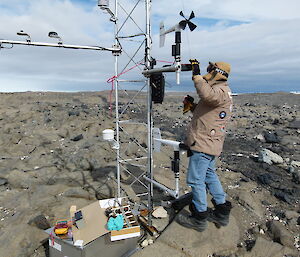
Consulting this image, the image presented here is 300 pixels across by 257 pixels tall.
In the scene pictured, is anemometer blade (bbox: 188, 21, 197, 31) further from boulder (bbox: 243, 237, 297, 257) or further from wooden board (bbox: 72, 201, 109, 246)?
boulder (bbox: 243, 237, 297, 257)

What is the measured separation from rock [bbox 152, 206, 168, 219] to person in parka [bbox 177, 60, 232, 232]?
82 centimetres

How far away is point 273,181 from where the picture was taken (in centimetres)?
620

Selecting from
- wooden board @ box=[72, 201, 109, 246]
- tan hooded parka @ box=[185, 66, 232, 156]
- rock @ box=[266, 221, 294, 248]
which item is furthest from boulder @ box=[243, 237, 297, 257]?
wooden board @ box=[72, 201, 109, 246]

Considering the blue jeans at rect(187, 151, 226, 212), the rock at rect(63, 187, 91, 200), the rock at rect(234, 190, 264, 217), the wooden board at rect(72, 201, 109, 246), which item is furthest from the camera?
the rock at rect(63, 187, 91, 200)

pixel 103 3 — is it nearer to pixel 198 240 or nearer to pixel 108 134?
pixel 108 134

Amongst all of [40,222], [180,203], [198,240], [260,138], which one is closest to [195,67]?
[180,203]

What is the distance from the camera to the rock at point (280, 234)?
393cm

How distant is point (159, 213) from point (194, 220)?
34.6 inches

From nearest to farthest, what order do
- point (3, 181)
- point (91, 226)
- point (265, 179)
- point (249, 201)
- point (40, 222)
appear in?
point (91, 226)
point (40, 222)
point (249, 201)
point (265, 179)
point (3, 181)

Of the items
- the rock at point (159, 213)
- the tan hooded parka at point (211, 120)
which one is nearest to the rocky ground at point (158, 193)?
the rock at point (159, 213)

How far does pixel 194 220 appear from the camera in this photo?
4020mm

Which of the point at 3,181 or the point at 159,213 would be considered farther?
the point at 3,181

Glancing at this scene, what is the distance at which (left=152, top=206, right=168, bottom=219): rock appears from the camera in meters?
4.67

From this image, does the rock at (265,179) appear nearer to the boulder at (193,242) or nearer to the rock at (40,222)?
the boulder at (193,242)
